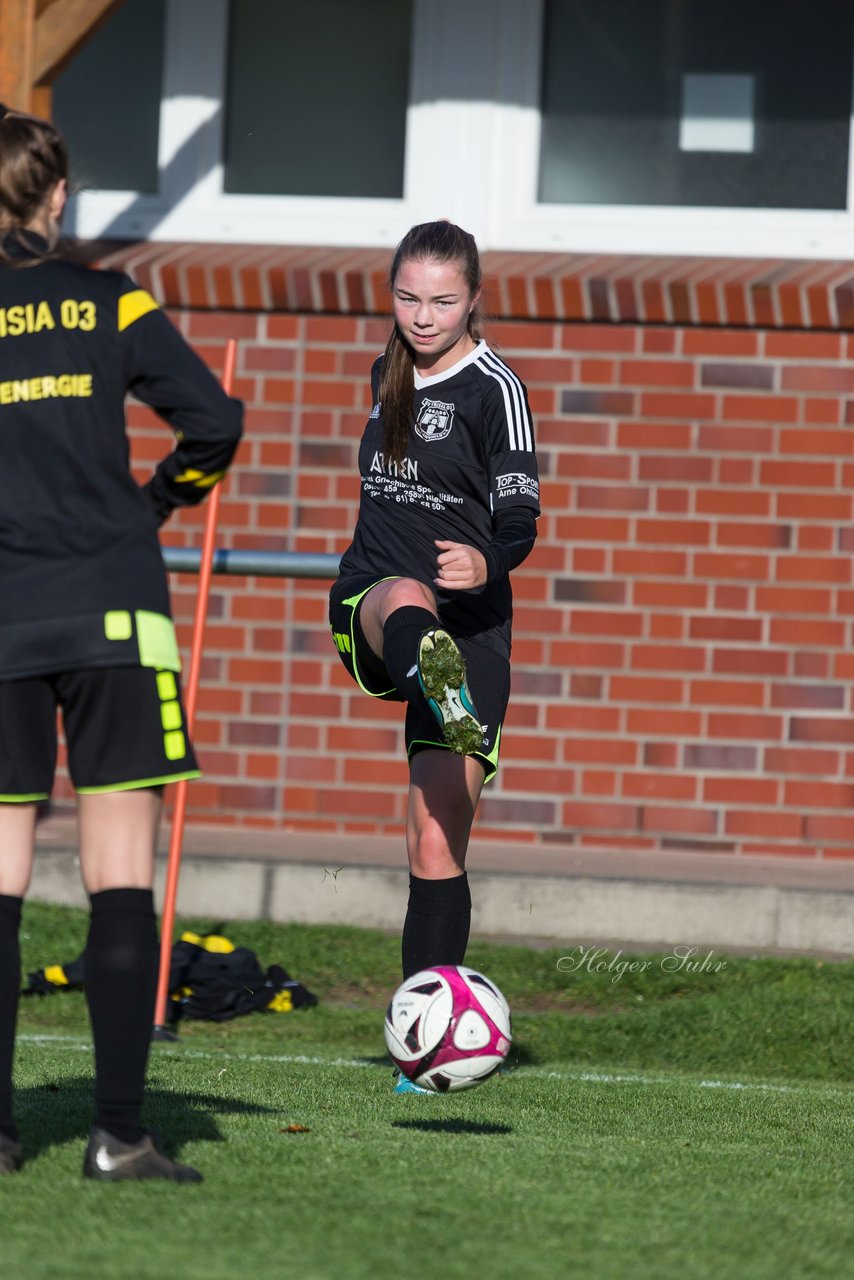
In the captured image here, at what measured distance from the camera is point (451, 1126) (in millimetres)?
4156

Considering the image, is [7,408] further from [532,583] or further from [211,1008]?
[532,583]

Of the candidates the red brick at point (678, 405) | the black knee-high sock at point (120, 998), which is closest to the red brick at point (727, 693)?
the red brick at point (678, 405)

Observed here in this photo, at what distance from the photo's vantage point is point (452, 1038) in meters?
3.91

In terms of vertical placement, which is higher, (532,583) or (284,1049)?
(532,583)

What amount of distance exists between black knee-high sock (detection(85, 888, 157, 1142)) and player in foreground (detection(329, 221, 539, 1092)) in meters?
1.44

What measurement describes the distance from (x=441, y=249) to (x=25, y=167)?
62.8 inches

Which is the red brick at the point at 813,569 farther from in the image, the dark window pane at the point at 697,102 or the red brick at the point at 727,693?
the dark window pane at the point at 697,102

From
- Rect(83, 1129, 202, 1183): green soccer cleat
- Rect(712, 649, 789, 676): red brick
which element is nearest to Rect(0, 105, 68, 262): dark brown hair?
Rect(83, 1129, 202, 1183): green soccer cleat

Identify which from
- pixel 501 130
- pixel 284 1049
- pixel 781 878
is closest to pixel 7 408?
pixel 284 1049

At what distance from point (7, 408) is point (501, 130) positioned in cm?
573

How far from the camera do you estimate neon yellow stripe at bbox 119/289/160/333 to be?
10.6ft

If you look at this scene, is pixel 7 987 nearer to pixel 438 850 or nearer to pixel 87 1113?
pixel 87 1113
